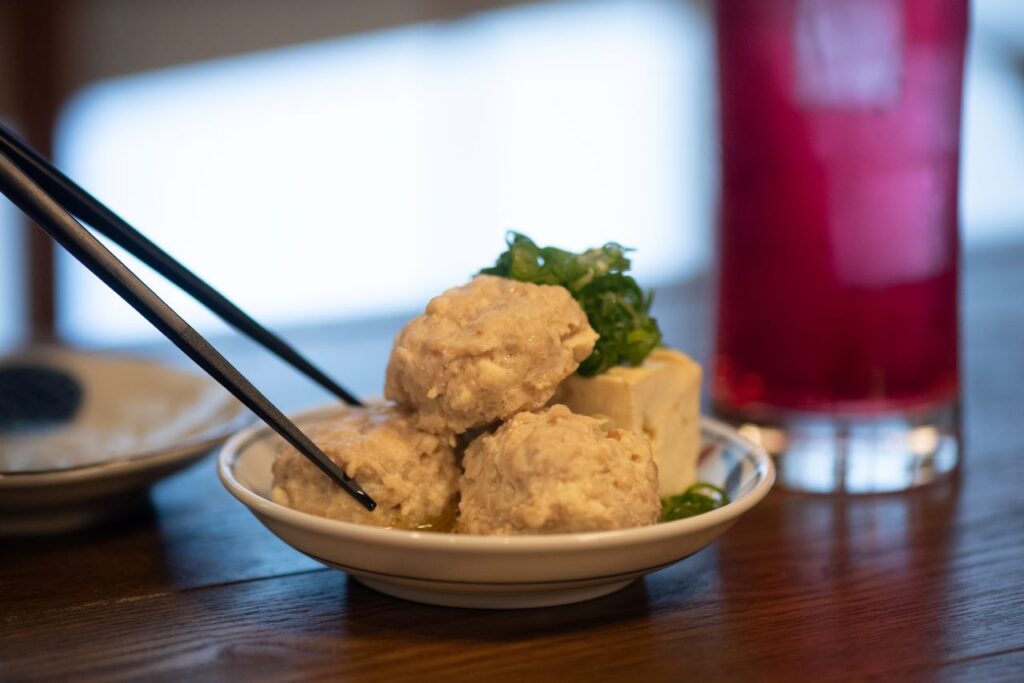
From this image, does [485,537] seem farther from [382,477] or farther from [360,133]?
[360,133]

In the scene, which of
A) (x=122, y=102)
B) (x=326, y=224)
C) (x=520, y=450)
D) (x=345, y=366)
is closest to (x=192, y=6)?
(x=122, y=102)

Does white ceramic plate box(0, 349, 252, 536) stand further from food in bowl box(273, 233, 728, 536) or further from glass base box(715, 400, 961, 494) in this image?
glass base box(715, 400, 961, 494)

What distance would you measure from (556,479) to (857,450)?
65cm

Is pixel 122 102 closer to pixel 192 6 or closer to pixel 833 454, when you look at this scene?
pixel 192 6

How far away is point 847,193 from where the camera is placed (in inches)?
53.5

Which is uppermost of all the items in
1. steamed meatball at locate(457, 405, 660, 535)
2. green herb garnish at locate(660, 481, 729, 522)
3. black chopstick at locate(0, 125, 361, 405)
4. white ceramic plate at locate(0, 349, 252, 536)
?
black chopstick at locate(0, 125, 361, 405)

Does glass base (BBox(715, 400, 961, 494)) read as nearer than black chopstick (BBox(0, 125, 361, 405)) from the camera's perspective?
No

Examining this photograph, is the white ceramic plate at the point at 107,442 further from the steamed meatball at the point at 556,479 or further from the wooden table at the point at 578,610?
A: the steamed meatball at the point at 556,479

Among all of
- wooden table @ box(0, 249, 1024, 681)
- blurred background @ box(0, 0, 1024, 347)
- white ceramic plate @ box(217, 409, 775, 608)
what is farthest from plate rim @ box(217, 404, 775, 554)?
blurred background @ box(0, 0, 1024, 347)

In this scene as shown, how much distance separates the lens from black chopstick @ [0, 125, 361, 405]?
0.98 m

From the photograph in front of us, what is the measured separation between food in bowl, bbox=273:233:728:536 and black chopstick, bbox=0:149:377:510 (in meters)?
0.03

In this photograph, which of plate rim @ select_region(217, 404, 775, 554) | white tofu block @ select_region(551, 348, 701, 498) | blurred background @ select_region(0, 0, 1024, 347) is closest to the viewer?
plate rim @ select_region(217, 404, 775, 554)

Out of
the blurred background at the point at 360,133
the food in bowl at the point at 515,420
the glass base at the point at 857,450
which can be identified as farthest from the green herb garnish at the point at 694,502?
the blurred background at the point at 360,133

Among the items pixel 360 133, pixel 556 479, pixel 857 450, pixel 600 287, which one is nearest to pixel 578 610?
pixel 556 479
